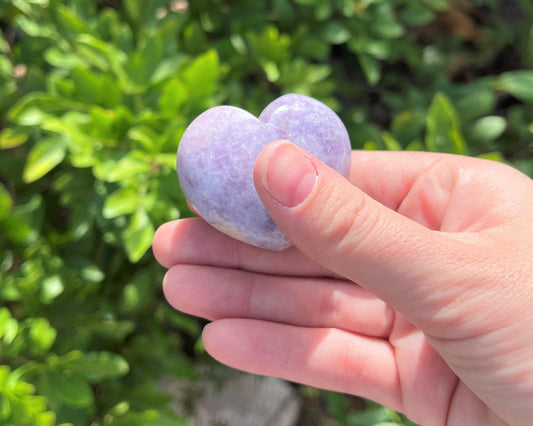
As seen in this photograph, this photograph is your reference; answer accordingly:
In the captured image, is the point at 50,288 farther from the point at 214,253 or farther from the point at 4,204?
the point at 214,253

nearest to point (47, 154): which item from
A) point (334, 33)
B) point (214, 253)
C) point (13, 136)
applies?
point (13, 136)

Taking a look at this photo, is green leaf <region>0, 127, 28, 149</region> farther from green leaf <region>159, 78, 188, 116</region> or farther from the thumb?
the thumb

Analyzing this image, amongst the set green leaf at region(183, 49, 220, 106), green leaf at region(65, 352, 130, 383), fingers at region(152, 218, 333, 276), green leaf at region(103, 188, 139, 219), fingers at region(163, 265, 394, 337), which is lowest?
green leaf at region(65, 352, 130, 383)

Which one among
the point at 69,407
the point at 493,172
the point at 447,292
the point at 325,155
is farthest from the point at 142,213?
the point at 493,172

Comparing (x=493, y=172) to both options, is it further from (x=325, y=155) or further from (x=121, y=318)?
(x=121, y=318)

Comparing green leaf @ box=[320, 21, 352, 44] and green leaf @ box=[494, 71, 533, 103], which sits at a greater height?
green leaf @ box=[320, 21, 352, 44]

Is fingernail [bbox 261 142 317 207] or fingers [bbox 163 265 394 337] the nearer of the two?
fingernail [bbox 261 142 317 207]

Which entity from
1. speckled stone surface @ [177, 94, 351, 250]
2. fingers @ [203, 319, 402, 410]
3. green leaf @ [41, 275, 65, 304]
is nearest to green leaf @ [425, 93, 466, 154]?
speckled stone surface @ [177, 94, 351, 250]
